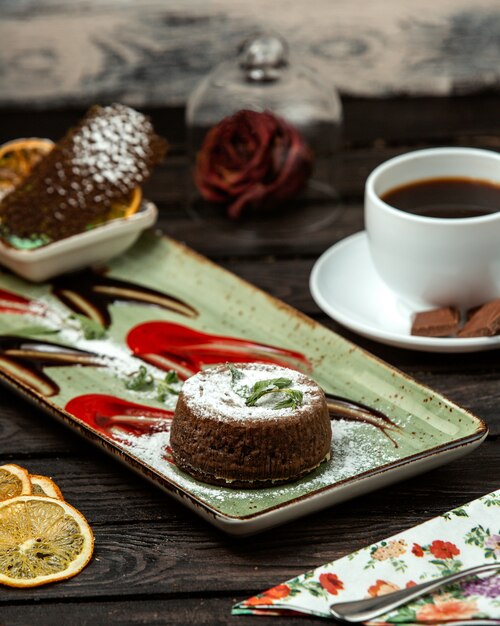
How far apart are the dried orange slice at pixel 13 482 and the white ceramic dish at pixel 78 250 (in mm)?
508

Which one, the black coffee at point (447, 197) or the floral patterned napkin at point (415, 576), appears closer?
the floral patterned napkin at point (415, 576)

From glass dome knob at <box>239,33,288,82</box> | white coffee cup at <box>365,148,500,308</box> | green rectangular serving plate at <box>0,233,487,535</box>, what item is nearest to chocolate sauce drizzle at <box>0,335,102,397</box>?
green rectangular serving plate at <box>0,233,487,535</box>

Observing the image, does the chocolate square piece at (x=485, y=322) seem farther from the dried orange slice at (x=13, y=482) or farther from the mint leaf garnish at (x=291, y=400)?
the dried orange slice at (x=13, y=482)

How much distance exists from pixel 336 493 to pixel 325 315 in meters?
0.55

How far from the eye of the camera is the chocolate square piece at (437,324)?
147cm

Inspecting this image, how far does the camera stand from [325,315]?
1.64 m

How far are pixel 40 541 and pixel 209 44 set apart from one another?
1.62m

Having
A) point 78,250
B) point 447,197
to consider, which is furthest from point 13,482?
point 447,197

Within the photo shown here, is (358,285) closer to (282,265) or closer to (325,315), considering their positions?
(325,315)

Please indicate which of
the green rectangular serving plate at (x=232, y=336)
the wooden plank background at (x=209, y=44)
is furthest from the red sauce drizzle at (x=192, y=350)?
the wooden plank background at (x=209, y=44)

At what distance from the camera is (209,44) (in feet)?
8.12

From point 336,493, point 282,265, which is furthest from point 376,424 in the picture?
point 282,265

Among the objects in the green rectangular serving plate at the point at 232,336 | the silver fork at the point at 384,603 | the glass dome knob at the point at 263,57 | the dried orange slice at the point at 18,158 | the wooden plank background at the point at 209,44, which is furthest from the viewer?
the wooden plank background at the point at 209,44

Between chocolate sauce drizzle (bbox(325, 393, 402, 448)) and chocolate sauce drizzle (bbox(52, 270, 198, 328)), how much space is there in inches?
13.4
